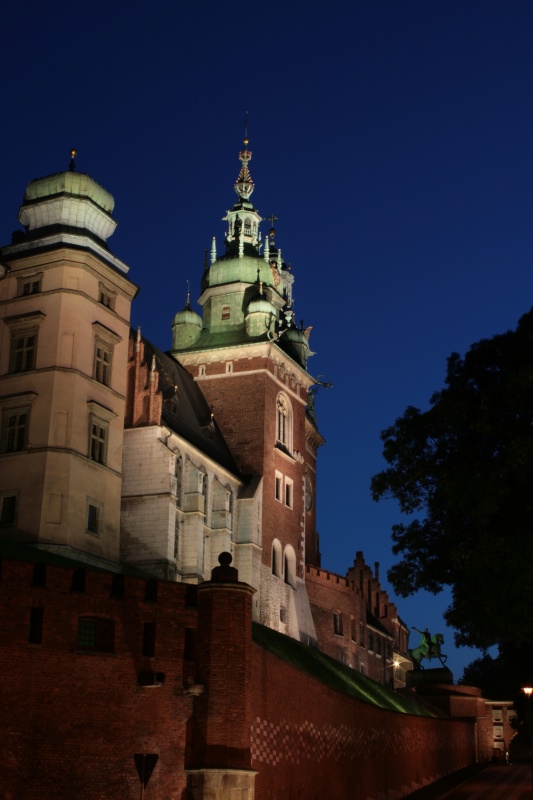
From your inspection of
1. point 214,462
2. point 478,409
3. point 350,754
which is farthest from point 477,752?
point 478,409

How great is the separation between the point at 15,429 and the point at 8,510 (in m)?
3.73

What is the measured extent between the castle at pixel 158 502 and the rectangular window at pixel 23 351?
94mm

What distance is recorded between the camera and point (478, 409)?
3528cm

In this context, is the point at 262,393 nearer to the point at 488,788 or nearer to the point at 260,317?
the point at 260,317

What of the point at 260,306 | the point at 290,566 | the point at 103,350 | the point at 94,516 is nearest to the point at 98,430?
the point at 103,350

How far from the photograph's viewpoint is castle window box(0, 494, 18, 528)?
45.4 metres

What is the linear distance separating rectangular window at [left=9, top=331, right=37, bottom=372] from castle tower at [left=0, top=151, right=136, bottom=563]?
48mm

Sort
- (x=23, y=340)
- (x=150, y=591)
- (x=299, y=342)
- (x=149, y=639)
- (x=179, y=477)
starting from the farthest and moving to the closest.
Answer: (x=299, y=342), (x=179, y=477), (x=23, y=340), (x=150, y=591), (x=149, y=639)

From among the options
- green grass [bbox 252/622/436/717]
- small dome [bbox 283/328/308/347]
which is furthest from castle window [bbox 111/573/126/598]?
small dome [bbox 283/328/308/347]

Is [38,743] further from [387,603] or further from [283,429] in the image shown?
[387,603]

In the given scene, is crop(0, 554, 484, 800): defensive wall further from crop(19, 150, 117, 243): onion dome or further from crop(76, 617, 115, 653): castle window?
crop(19, 150, 117, 243): onion dome

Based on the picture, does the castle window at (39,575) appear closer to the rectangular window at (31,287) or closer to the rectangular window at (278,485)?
the rectangular window at (31,287)

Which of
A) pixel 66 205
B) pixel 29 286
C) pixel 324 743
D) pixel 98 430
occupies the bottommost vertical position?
pixel 324 743

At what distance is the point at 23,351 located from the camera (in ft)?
162
